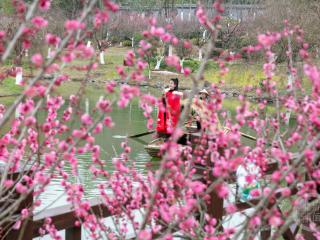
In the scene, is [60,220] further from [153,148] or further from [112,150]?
[112,150]

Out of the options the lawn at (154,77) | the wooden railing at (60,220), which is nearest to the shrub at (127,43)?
the lawn at (154,77)

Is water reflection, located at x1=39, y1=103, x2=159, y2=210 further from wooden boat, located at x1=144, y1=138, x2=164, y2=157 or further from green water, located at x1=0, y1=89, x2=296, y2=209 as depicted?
wooden boat, located at x1=144, y1=138, x2=164, y2=157

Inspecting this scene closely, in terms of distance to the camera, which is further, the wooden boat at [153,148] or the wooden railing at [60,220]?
the wooden boat at [153,148]

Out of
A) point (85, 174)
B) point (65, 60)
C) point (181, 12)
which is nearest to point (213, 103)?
point (65, 60)

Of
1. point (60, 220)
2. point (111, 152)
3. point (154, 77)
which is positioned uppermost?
point (154, 77)

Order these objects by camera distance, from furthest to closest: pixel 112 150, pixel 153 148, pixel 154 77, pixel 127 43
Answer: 1. pixel 127 43
2. pixel 154 77
3. pixel 112 150
4. pixel 153 148

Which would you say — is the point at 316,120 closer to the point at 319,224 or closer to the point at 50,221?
the point at 50,221

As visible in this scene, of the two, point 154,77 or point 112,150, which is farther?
point 154,77

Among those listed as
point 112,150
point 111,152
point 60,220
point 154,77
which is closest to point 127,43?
point 154,77

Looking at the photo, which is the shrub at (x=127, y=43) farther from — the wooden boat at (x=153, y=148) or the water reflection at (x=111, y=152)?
the wooden boat at (x=153, y=148)

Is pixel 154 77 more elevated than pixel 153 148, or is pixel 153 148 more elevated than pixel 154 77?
pixel 154 77

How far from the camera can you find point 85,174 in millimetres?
10805

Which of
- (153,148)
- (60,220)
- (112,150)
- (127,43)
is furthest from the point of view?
(127,43)

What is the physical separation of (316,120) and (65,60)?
92 cm
